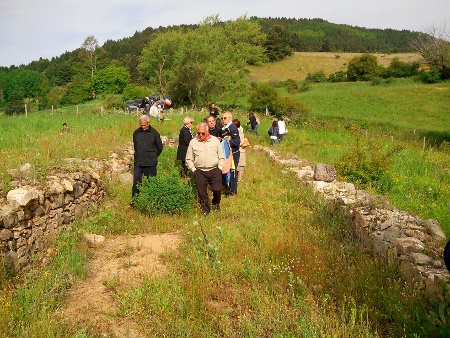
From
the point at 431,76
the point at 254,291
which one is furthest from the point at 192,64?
the point at 254,291

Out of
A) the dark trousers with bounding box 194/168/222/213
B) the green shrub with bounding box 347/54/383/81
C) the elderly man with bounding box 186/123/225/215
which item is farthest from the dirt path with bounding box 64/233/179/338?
the green shrub with bounding box 347/54/383/81

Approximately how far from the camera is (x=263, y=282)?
446cm

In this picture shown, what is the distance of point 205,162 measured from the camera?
694cm

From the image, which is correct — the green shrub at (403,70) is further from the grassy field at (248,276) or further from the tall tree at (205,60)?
the grassy field at (248,276)

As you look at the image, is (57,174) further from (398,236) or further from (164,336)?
(398,236)

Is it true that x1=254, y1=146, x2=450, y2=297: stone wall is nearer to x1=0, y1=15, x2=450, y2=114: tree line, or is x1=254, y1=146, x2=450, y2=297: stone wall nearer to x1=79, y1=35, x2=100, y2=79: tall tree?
x1=0, y1=15, x2=450, y2=114: tree line

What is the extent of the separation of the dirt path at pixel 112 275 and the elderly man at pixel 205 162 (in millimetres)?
1109

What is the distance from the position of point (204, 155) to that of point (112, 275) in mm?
2858

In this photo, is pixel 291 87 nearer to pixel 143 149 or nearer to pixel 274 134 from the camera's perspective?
pixel 274 134

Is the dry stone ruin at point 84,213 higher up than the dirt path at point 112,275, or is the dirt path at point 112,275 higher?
the dry stone ruin at point 84,213

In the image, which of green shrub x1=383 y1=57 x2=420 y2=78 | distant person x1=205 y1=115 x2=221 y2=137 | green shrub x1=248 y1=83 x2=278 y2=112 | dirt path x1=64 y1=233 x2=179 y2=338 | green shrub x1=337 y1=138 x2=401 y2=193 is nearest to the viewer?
dirt path x1=64 y1=233 x2=179 y2=338

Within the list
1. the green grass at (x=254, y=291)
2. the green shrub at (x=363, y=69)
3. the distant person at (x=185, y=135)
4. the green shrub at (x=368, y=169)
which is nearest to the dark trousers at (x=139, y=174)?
the green grass at (x=254, y=291)

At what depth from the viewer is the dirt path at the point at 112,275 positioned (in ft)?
12.6

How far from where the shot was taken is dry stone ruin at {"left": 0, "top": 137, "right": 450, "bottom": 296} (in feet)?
13.9
